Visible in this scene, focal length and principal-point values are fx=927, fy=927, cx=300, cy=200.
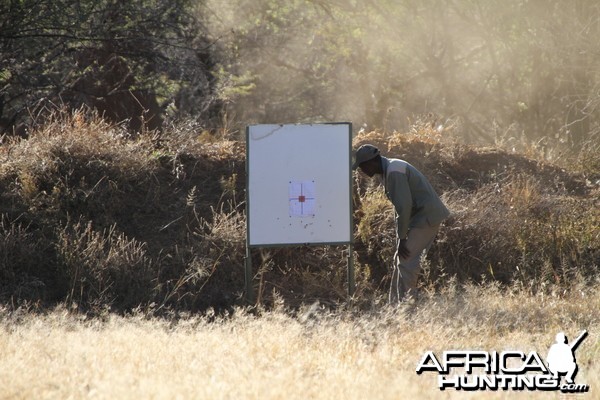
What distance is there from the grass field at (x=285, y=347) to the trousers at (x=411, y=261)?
31 centimetres

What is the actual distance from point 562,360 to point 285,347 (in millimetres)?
2075

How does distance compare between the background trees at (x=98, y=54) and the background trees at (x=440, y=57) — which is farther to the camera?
the background trees at (x=440, y=57)

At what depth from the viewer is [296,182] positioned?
974cm

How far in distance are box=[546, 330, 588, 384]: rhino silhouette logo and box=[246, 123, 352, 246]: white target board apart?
3.48m

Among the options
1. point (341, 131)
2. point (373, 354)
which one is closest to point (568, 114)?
point (341, 131)

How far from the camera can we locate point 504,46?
797 inches

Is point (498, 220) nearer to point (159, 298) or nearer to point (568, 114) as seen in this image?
point (159, 298)

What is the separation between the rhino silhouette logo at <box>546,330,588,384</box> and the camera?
6320 mm

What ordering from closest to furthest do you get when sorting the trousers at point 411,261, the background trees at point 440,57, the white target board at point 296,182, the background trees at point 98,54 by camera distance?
1. the trousers at point 411,261
2. the white target board at point 296,182
3. the background trees at point 98,54
4. the background trees at point 440,57

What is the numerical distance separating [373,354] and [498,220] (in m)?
4.82

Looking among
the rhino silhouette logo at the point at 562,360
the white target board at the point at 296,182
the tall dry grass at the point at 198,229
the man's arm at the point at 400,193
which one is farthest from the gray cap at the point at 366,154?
the rhino silhouette logo at the point at 562,360

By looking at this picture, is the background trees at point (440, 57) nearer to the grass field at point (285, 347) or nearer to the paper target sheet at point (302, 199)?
the paper target sheet at point (302, 199)

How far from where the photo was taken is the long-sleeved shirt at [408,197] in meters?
8.90

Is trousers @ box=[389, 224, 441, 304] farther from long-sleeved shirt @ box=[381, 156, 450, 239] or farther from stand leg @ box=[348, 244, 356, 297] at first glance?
stand leg @ box=[348, 244, 356, 297]
